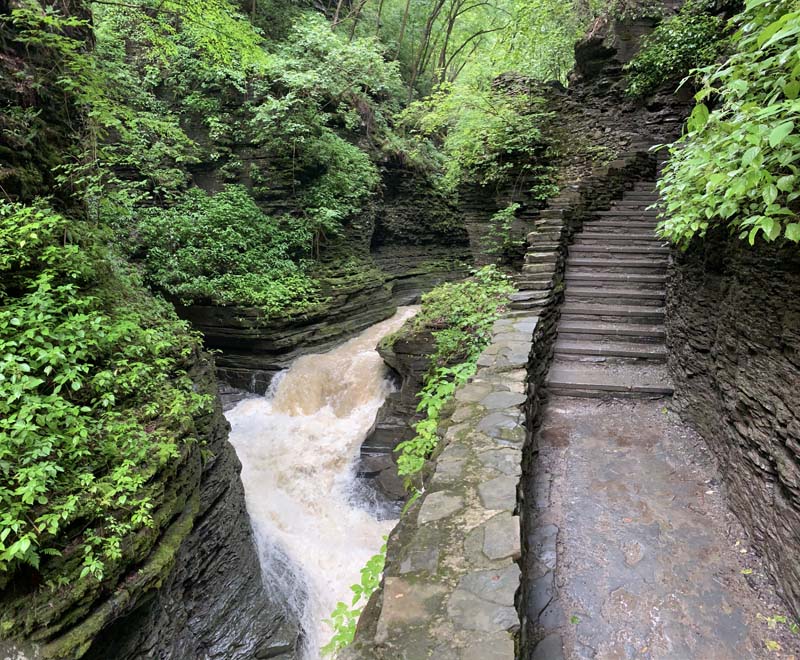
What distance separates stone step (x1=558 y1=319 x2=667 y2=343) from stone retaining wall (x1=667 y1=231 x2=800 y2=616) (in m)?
1.51

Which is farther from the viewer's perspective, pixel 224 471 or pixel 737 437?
pixel 224 471

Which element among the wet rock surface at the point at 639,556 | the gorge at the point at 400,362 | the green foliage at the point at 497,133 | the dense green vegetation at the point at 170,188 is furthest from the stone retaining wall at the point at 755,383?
the green foliage at the point at 497,133

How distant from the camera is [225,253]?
10.5 m

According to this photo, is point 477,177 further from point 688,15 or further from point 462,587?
point 462,587

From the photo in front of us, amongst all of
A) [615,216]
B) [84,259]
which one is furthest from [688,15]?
[84,259]

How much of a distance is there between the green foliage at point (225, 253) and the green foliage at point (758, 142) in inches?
341

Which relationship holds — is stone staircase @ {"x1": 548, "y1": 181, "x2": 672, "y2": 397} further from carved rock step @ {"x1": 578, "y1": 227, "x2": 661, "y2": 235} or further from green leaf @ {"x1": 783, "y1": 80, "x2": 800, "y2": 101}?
green leaf @ {"x1": 783, "y1": 80, "x2": 800, "y2": 101}

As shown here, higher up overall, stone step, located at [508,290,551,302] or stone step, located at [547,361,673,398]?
stone step, located at [508,290,551,302]

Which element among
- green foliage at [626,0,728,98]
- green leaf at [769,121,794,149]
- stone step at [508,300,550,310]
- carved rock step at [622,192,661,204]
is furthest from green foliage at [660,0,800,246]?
green foliage at [626,0,728,98]

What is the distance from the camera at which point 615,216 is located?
8508 mm

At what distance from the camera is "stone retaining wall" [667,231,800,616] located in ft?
8.04

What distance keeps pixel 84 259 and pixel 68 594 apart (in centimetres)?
323

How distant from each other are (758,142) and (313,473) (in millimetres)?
7395

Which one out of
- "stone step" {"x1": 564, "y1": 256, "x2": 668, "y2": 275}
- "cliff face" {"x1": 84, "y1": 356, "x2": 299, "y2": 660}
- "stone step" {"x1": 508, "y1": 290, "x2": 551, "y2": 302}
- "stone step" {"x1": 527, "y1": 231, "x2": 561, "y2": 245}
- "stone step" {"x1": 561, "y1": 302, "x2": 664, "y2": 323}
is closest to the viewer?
"cliff face" {"x1": 84, "y1": 356, "x2": 299, "y2": 660}
